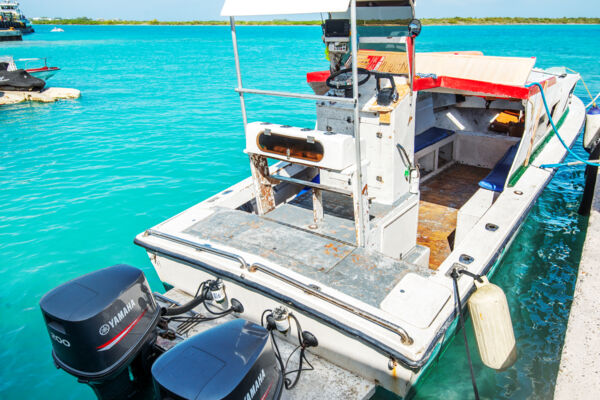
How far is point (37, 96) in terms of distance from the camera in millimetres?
→ 18406

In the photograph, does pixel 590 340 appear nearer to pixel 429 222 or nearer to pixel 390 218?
pixel 390 218

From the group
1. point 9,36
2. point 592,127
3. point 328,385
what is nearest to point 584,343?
point 328,385

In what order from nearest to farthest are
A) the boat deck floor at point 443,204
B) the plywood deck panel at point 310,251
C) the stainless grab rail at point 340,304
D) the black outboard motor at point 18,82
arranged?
the stainless grab rail at point 340,304 → the plywood deck panel at point 310,251 → the boat deck floor at point 443,204 → the black outboard motor at point 18,82

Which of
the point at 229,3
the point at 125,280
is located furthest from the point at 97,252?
the point at 229,3

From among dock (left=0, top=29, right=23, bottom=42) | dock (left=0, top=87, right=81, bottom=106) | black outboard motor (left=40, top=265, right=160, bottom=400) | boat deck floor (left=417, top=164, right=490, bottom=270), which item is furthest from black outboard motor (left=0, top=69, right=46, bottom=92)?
dock (left=0, top=29, right=23, bottom=42)

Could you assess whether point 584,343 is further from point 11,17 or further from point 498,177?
point 11,17

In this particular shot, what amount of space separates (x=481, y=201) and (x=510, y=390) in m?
2.14

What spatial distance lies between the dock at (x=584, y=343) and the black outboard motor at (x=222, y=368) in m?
1.84

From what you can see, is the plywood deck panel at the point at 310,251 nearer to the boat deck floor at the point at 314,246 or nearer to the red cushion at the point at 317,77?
the boat deck floor at the point at 314,246

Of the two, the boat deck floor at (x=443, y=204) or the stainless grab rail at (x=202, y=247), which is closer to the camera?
the stainless grab rail at (x=202, y=247)

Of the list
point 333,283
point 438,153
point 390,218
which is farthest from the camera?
point 438,153

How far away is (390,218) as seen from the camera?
13.3 feet

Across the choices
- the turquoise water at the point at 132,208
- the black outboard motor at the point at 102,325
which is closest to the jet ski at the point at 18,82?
the turquoise water at the point at 132,208

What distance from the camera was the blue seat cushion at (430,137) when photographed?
21.2 ft
